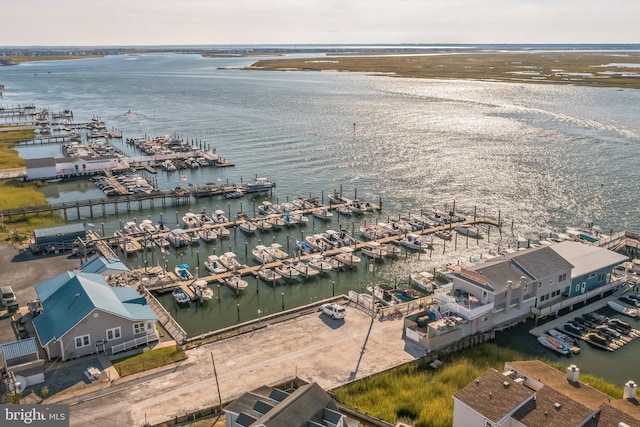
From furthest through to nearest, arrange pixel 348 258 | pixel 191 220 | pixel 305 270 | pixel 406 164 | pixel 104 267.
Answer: pixel 406 164 → pixel 191 220 → pixel 348 258 → pixel 305 270 → pixel 104 267

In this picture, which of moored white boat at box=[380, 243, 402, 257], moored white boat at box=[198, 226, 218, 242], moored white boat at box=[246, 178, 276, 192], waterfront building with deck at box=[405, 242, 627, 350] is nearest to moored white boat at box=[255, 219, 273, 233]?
moored white boat at box=[198, 226, 218, 242]

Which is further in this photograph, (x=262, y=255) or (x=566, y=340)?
(x=262, y=255)

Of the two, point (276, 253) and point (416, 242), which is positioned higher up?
point (416, 242)

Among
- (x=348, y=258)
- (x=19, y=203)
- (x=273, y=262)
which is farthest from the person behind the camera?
(x=19, y=203)

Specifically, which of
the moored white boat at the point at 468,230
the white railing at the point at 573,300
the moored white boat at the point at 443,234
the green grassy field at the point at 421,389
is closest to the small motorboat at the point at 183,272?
the green grassy field at the point at 421,389

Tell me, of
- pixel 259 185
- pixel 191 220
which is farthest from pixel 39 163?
pixel 259 185


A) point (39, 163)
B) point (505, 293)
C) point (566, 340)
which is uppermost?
point (39, 163)

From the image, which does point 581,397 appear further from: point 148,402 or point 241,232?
point 241,232

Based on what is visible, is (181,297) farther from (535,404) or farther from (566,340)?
(566,340)

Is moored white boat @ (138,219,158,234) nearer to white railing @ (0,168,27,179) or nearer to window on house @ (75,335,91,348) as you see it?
window on house @ (75,335,91,348)
